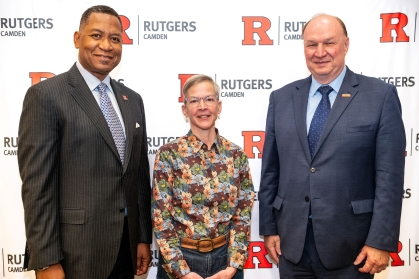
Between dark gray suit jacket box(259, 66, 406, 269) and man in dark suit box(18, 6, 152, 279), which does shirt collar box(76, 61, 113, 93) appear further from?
dark gray suit jacket box(259, 66, 406, 269)

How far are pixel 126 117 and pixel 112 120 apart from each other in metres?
0.10

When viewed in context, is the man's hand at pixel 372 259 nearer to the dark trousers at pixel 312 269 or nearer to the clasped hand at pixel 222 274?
the dark trousers at pixel 312 269

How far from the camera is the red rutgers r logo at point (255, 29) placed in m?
2.76

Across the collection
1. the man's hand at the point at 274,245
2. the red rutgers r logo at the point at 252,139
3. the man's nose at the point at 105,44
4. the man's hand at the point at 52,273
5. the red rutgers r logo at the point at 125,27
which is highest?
the red rutgers r logo at the point at 125,27

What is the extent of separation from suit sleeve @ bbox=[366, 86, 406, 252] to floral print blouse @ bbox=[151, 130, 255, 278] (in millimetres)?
679

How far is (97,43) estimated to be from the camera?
5.93 feet

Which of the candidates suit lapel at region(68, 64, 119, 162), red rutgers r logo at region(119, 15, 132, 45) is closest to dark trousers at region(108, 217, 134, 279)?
suit lapel at region(68, 64, 119, 162)

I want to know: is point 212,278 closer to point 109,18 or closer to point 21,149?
point 21,149

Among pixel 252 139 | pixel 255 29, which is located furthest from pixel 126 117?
pixel 255 29

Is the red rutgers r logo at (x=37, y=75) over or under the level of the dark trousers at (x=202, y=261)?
over

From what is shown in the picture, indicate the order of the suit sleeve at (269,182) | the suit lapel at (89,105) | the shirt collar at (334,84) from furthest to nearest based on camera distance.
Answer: the suit sleeve at (269,182) → the shirt collar at (334,84) → the suit lapel at (89,105)

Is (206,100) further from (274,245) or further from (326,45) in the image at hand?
(274,245)

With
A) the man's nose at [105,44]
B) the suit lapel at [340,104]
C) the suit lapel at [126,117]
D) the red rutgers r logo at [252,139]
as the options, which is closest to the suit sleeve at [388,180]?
the suit lapel at [340,104]

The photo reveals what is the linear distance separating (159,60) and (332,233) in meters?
1.70
